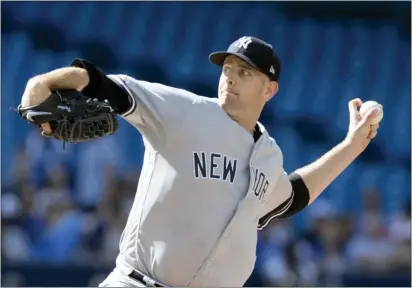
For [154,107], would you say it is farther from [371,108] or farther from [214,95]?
[214,95]

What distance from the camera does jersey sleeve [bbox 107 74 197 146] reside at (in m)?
3.52

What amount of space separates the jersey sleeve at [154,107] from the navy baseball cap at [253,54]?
0.97 ft

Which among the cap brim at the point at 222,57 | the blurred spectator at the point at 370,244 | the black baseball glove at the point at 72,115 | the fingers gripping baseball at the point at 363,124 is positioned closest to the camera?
the black baseball glove at the point at 72,115

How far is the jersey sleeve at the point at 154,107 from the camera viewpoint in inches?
139

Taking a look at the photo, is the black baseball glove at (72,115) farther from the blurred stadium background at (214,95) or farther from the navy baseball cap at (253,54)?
the blurred stadium background at (214,95)

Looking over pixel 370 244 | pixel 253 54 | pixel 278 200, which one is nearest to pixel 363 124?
pixel 278 200

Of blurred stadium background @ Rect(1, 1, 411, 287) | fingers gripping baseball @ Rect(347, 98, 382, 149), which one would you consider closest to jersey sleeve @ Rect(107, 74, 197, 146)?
fingers gripping baseball @ Rect(347, 98, 382, 149)

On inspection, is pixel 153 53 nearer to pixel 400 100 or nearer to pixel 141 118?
pixel 400 100

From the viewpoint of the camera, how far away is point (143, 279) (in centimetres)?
355

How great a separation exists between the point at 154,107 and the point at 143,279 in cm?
65

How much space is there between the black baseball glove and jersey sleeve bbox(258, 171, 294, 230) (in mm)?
920

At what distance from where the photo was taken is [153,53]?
11.0 metres

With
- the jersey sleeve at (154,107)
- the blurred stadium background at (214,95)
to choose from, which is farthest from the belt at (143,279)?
the blurred stadium background at (214,95)

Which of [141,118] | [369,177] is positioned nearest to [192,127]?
[141,118]
